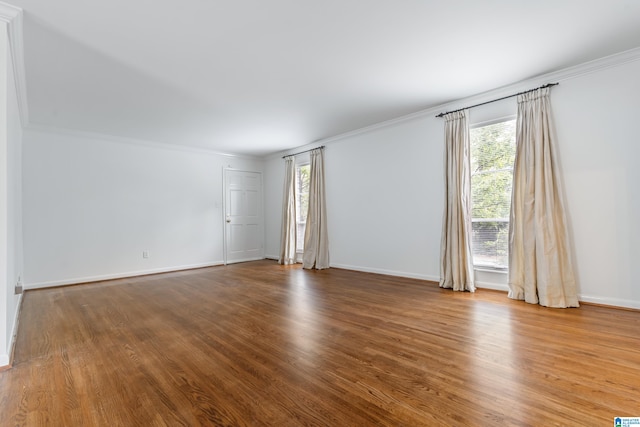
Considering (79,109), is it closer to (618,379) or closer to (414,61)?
(414,61)

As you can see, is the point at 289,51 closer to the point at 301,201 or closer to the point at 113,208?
the point at 301,201

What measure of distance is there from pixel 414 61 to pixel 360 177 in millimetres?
2720

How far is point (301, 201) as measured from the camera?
716 cm

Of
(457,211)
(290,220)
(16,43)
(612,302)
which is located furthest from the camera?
(290,220)

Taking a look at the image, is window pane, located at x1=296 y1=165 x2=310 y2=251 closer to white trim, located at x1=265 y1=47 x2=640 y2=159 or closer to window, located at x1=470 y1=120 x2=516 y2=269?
white trim, located at x1=265 y1=47 x2=640 y2=159

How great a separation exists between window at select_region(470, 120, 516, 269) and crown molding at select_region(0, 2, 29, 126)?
501 cm

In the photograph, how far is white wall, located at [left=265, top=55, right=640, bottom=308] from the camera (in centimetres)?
317

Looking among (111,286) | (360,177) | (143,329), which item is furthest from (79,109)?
(360,177)

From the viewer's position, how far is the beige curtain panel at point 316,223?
6.25m

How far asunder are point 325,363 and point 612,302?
3.32 meters

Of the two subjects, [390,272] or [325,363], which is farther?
[390,272]

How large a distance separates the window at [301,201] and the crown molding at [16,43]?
4719 mm

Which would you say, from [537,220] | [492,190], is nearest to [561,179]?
[537,220]

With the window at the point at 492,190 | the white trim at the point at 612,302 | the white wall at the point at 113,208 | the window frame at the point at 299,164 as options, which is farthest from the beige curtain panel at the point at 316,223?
the white trim at the point at 612,302
